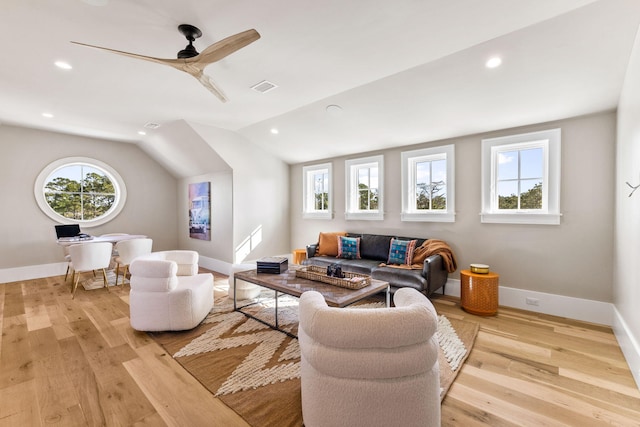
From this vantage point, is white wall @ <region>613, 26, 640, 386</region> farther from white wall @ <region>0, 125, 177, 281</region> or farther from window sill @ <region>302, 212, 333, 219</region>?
white wall @ <region>0, 125, 177, 281</region>

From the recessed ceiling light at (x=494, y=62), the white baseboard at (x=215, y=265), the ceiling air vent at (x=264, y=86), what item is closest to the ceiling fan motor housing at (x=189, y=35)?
the ceiling air vent at (x=264, y=86)

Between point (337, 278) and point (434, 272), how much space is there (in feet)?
5.05

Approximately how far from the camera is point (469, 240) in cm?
376

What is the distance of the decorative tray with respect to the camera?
2.47 meters

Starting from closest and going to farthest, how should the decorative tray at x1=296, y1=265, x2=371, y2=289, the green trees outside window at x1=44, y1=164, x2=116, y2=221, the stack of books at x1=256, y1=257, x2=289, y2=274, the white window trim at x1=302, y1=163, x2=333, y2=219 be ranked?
the decorative tray at x1=296, y1=265, x2=371, y2=289, the stack of books at x1=256, y1=257, x2=289, y2=274, the green trees outside window at x1=44, y1=164, x2=116, y2=221, the white window trim at x1=302, y1=163, x2=333, y2=219

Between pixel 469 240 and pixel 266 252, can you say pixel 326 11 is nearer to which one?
pixel 469 240

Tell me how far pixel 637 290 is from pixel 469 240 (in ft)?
6.07

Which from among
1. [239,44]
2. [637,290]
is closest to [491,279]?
[637,290]

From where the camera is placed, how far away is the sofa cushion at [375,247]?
4.30 metres

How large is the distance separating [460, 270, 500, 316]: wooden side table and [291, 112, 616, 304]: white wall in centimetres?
53

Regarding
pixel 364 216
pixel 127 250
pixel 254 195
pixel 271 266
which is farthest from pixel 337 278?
pixel 127 250

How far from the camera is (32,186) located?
4836 millimetres

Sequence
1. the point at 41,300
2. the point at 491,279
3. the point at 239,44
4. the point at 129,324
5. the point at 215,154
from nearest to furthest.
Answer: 1. the point at 239,44
2. the point at 129,324
3. the point at 491,279
4. the point at 41,300
5. the point at 215,154

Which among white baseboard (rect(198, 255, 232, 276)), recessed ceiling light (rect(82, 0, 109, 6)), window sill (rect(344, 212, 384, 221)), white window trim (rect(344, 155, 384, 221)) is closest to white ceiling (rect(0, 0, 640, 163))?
Result: recessed ceiling light (rect(82, 0, 109, 6))
